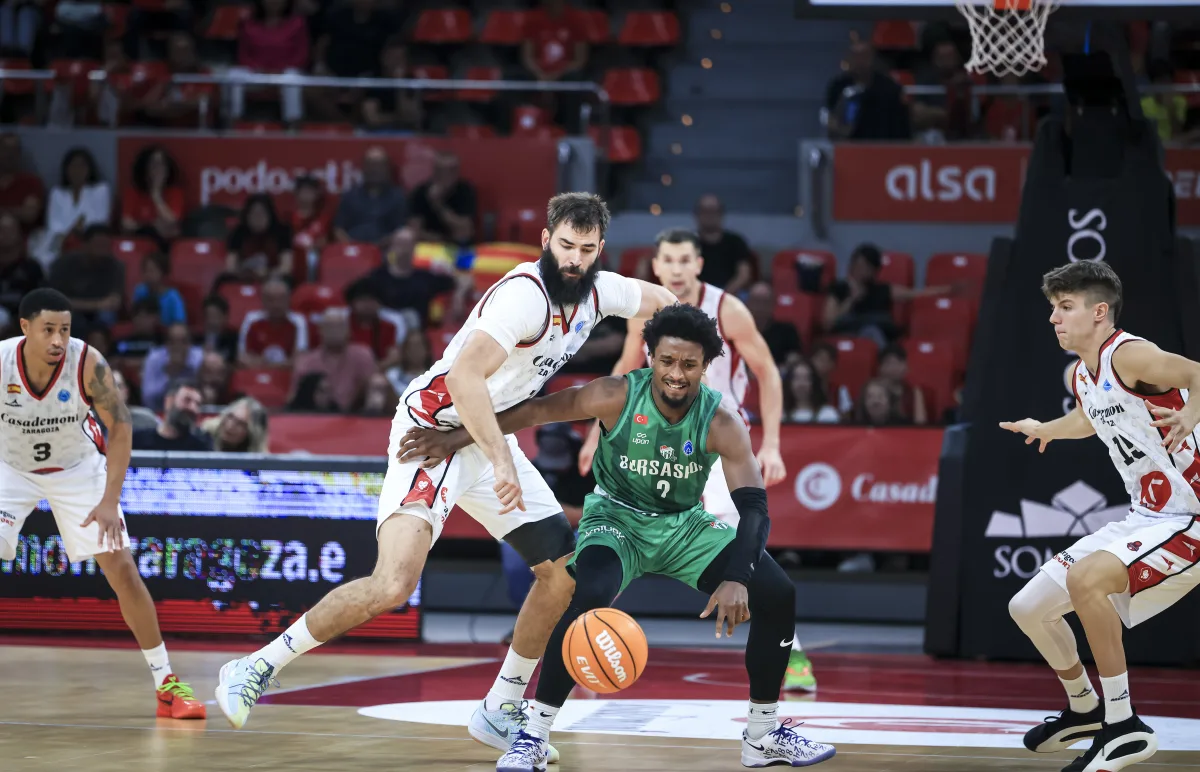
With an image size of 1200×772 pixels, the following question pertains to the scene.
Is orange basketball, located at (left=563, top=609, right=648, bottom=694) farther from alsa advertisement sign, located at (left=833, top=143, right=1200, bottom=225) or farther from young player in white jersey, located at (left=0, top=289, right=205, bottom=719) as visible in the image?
alsa advertisement sign, located at (left=833, top=143, right=1200, bottom=225)

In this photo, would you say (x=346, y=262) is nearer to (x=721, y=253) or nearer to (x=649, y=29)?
(x=721, y=253)

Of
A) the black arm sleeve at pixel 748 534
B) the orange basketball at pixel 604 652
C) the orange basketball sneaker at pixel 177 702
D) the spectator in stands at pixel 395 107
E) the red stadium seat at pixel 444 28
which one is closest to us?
the orange basketball at pixel 604 652

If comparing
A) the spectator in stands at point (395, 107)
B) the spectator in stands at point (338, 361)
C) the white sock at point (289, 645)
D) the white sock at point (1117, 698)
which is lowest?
the white sock at point (1117, 698)

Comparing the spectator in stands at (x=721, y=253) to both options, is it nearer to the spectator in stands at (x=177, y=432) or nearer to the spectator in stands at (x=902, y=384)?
the spectator in stands at (x=902, y=384)

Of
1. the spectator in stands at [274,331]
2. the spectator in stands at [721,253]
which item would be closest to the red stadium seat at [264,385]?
the spectator in stands at [274,331]

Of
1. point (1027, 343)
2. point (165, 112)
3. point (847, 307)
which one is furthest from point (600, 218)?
point (165, 112)

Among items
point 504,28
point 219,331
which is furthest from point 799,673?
point 504,28

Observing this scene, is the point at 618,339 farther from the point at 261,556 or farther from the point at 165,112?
the point at 165,112

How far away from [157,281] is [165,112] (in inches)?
87.4

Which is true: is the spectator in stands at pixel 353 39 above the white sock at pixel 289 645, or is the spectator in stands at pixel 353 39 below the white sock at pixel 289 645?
above

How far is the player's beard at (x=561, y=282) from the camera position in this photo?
5625 mm

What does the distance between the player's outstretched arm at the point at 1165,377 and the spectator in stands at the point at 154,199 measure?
10.7m

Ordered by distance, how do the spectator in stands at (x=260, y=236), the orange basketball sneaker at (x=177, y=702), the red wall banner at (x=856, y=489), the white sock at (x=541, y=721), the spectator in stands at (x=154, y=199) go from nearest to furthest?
the white sock at (x=541, y=721) → the orange basketball sneaker at (x=177, y=702) → the red wall banner at (x=856, y=489) → the spectator in stands at (x=260, y=236) → the spectator in stands at (x=154, y=199)

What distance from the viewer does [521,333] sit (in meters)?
5.55
